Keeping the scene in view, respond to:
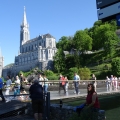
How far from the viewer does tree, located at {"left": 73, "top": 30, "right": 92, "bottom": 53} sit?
87375 millimetres

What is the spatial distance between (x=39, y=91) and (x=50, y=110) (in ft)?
5.58

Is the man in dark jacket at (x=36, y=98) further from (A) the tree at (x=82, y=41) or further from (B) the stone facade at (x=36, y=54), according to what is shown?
(B) the stone facade at (x=36, y=54)

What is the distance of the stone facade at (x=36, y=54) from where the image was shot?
487ft

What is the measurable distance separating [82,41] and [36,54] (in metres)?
76.3

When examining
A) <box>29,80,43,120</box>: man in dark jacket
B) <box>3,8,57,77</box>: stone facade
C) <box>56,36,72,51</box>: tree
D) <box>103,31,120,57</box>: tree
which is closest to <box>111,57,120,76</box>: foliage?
<box>103,31,120,57</box>: tree

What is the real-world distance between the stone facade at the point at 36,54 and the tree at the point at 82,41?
4291 centimetres

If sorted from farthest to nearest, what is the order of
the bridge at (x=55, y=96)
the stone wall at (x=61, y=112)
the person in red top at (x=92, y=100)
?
the bridge at (x=55, y=96) → the stone wall at (x=61, y=112) → the person in red top at (x=92, y=100)

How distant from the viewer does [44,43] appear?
164m

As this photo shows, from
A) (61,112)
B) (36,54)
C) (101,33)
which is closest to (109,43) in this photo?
(101,33)

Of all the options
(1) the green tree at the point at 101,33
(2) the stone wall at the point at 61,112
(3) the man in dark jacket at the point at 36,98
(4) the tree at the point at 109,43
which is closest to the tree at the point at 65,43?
(1) the green tree at the point at 101,33

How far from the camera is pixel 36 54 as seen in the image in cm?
16012

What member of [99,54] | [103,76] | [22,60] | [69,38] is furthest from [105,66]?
[22,60]

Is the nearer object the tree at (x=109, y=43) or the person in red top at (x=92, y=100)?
the person in red top at (x=92, y=100)

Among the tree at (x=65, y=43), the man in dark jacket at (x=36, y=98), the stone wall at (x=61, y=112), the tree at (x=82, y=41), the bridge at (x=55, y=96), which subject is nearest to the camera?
the man in dark jacket at (x=36, y=98)
